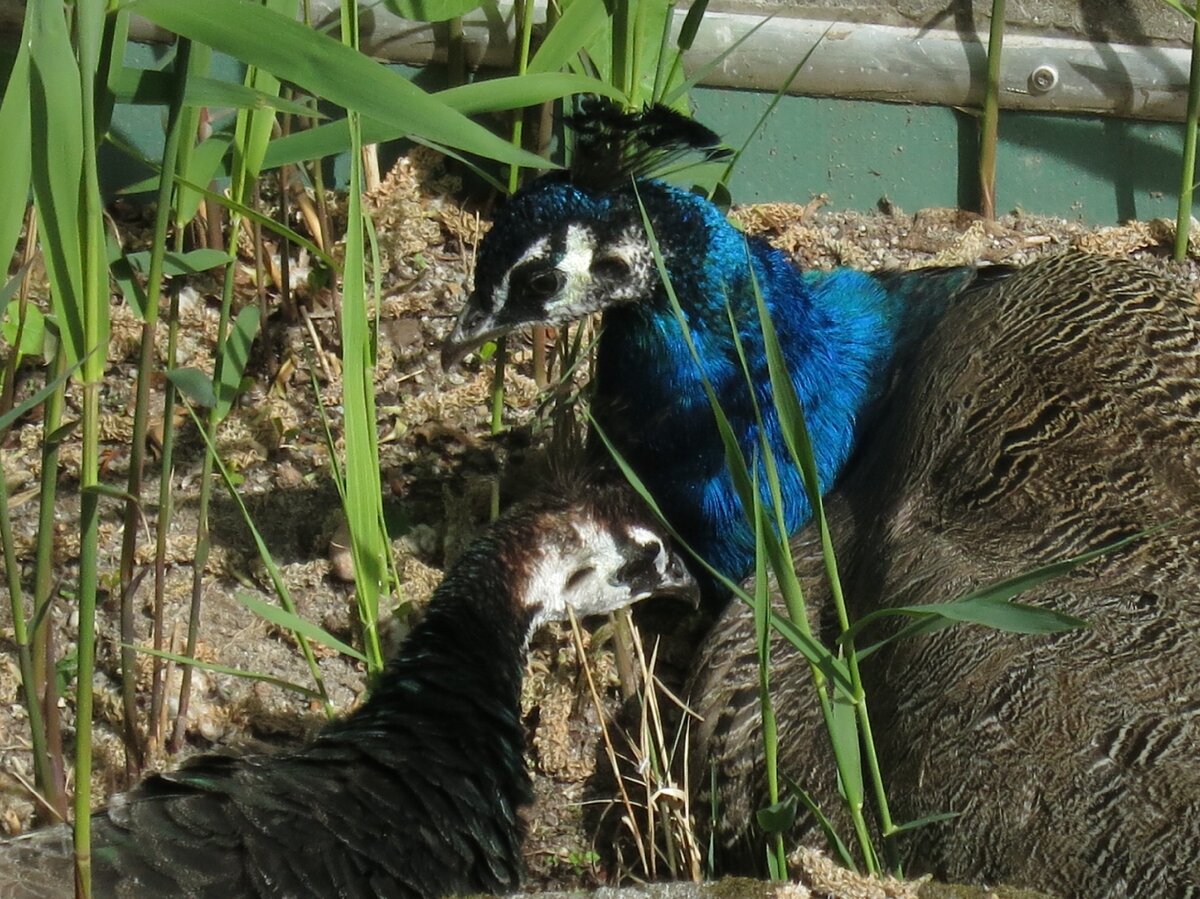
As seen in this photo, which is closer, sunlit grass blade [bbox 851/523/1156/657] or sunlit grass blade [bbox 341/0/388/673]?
sunlit grass blade [bbox 851/523/1156/657]

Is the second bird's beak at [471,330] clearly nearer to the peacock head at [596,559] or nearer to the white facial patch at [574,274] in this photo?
the white facial patch at [574,274]

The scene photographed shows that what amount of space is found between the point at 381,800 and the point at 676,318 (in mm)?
1271

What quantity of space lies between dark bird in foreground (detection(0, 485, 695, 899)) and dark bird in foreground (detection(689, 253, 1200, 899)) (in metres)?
0.50

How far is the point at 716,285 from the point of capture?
3211 millimetres

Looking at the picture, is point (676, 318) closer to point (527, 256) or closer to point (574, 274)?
point (574, 274)

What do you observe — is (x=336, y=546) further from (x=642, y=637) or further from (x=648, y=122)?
(x=648, y=122)

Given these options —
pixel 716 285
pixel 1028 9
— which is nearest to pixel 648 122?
pixel 716 285

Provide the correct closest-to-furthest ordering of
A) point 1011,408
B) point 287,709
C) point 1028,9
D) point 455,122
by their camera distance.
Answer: point 455,122, point 1011,408, point 287,709, point 1028,9

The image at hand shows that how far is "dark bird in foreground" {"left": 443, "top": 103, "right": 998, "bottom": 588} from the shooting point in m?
3.13

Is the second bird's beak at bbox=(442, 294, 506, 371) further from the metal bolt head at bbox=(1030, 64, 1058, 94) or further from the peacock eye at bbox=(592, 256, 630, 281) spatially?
the metal bolt head at bbox=(1030, 64, 1058, 94)

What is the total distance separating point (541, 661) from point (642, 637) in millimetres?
249

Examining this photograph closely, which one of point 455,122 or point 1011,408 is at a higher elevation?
point 455,122

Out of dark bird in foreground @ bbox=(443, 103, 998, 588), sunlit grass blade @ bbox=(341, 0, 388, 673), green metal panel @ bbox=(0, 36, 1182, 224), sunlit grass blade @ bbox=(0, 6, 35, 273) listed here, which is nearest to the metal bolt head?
green metal panel @ bbox=(0, 36, 1182, 224)

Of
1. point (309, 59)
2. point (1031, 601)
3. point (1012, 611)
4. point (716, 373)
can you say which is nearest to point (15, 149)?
point (309, 59)
